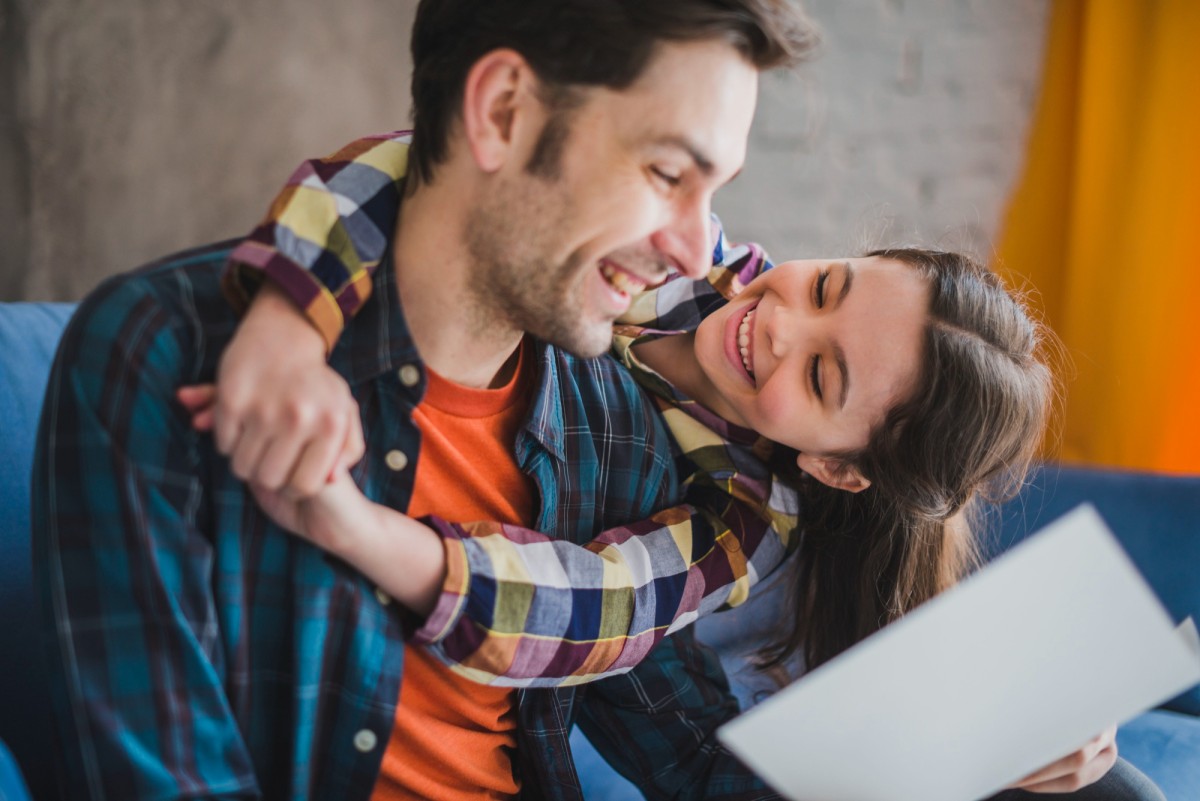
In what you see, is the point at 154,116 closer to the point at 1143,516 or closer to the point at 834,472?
the point at 834,472

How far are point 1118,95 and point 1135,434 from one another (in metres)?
0.72

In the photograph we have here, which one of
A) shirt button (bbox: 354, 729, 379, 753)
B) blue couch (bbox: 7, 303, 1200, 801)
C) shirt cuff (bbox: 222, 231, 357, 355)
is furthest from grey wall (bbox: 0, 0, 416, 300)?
shirt button (bbox: 354, 729, 379, 753)

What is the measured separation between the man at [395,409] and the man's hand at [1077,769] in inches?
23.8

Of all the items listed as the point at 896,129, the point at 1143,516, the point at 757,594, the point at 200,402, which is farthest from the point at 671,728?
the point at 896,129

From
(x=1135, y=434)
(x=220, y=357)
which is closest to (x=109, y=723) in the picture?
(x=220, y=357)

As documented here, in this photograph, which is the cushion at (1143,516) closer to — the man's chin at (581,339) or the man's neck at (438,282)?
the man's chin at (581,339)

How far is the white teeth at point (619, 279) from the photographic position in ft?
3.37

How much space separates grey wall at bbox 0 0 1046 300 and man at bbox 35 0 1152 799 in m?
1.07

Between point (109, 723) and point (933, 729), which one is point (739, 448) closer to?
point (933, 729)

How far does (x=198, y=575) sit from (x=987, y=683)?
680 millimetres

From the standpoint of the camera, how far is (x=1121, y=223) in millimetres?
2076

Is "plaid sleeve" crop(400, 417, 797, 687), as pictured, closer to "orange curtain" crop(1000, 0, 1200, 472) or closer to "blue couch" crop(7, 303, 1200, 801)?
"blue couch" crop(7, 303, 1200, 801)

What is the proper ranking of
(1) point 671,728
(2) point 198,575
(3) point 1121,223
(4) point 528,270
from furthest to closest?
1. (3) point 1121,223
2. (1) point 671,728
3. (4) point 528,270
4. (2) point 198,575

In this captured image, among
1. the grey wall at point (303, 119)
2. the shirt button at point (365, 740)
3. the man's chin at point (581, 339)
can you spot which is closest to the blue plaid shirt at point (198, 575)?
the shirt button at point (365, 740)
